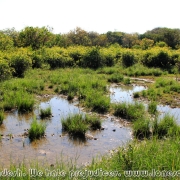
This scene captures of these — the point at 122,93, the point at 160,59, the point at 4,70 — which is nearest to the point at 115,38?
the point at 160,59

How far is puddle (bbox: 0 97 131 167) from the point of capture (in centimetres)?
646

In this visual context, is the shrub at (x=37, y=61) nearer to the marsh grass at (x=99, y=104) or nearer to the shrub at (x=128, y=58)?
the shrub at (x=128, y=58)

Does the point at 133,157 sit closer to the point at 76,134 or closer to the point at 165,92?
the point at 76,134

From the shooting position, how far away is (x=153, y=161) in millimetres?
4609

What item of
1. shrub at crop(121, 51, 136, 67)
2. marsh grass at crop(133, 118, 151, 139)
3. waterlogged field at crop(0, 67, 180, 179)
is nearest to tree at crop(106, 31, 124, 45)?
shrub at crop(121, 51, 136, 67)

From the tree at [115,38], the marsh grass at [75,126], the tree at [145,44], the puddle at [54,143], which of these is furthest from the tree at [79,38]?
the marsh grass at [75,126]

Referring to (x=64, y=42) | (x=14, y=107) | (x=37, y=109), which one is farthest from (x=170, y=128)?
(x=64, y=42)

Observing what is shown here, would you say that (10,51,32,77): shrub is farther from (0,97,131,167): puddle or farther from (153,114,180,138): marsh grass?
(153,114,180,138): marsh grass

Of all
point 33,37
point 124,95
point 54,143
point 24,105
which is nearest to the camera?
point 54,143

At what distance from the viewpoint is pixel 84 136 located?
26.0ft

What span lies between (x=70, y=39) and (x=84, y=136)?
4640cm

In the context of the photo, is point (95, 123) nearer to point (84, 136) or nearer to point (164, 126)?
point (84, 136)

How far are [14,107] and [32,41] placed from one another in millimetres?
24330

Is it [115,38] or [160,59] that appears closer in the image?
[160,59]
